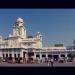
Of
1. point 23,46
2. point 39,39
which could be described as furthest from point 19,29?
point 39,39

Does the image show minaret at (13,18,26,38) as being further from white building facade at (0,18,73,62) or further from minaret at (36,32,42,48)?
minaret at (36,32,42,48)

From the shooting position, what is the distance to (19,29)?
2402 inches

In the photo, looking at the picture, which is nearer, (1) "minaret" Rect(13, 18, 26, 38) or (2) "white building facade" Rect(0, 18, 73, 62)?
(1) "minaret" Rect(13, 18, 26, 38)

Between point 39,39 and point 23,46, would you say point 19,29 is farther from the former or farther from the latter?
point 39,39

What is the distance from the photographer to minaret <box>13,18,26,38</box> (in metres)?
58.1

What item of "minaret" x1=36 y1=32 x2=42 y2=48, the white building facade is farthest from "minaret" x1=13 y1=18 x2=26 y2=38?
"minaret" x1=36 y1=32 x2=42 y2=48
